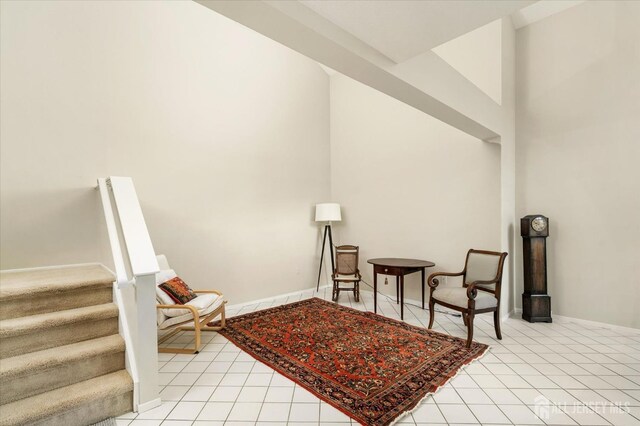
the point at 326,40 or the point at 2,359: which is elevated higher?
the point at 326,40

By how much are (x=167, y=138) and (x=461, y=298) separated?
12.8 feet

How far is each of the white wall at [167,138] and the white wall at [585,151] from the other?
3279 mm

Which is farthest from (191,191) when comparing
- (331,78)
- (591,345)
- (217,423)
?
(591,345)

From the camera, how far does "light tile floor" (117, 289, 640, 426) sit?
1.98 m

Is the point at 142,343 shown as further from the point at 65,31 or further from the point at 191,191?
the point at 65,31

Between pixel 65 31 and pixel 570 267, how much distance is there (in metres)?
6.26

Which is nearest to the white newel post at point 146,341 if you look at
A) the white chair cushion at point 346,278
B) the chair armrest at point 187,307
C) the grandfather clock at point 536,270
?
the chair armrest at point 187,307

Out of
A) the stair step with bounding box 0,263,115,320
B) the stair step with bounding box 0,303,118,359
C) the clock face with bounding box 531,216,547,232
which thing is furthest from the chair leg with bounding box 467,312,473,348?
the stair step with bounding box 0,263,115,320

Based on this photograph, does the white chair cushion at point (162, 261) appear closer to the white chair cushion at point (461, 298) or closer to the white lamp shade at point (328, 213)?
the white lamp shade at point (328, 213)

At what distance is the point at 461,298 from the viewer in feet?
10.3

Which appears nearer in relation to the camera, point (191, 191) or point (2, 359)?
point (2, 359)

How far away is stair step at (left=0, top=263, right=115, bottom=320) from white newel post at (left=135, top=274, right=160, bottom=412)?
0.77 meters

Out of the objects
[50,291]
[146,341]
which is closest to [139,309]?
[146,341]

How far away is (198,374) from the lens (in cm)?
257
